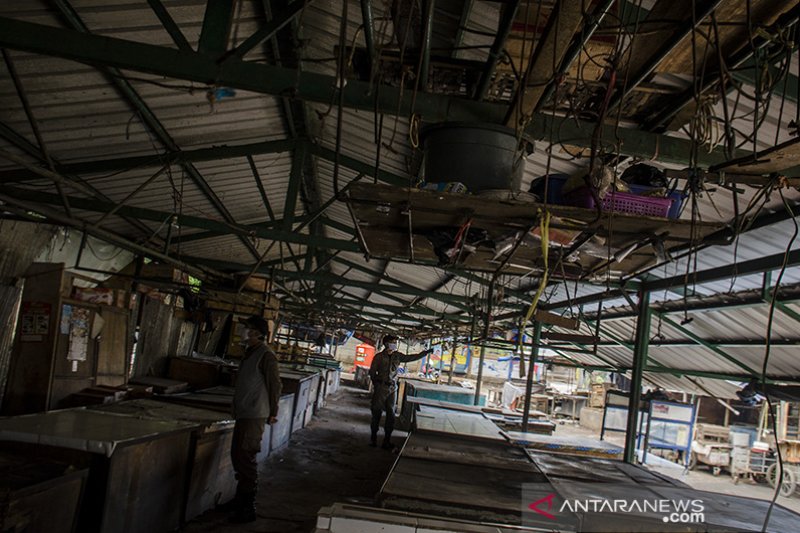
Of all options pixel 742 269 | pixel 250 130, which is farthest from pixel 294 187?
pixel 742 269

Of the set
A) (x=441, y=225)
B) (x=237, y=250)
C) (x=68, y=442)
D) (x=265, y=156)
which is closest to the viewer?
(x=441, y=225)

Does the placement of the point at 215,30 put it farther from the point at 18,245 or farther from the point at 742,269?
the point at 18,245

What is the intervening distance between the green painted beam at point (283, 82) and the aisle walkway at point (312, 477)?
257 cm

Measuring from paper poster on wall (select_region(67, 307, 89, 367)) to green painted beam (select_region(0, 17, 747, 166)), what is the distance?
4.23 meters

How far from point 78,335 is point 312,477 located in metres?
3.56

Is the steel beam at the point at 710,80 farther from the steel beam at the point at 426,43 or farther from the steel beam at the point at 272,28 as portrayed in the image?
the steel beam at the point at 272,28

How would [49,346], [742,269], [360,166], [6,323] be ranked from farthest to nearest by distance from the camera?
[360,166] < [6,323] < [742,269] < [49,346]

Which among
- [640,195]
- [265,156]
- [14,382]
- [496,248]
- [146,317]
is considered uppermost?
[265,156]

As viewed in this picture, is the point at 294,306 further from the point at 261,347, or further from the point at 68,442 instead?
the point at 68,442

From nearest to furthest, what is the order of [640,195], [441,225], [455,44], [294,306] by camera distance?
1. [640,195]
2. [441,225]
3. [455,44]
4. [294,306]

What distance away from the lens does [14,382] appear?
223 inches

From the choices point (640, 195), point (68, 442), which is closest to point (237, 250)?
point (68, 442)

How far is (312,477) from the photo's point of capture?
730cm

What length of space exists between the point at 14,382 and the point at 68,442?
2.99m
